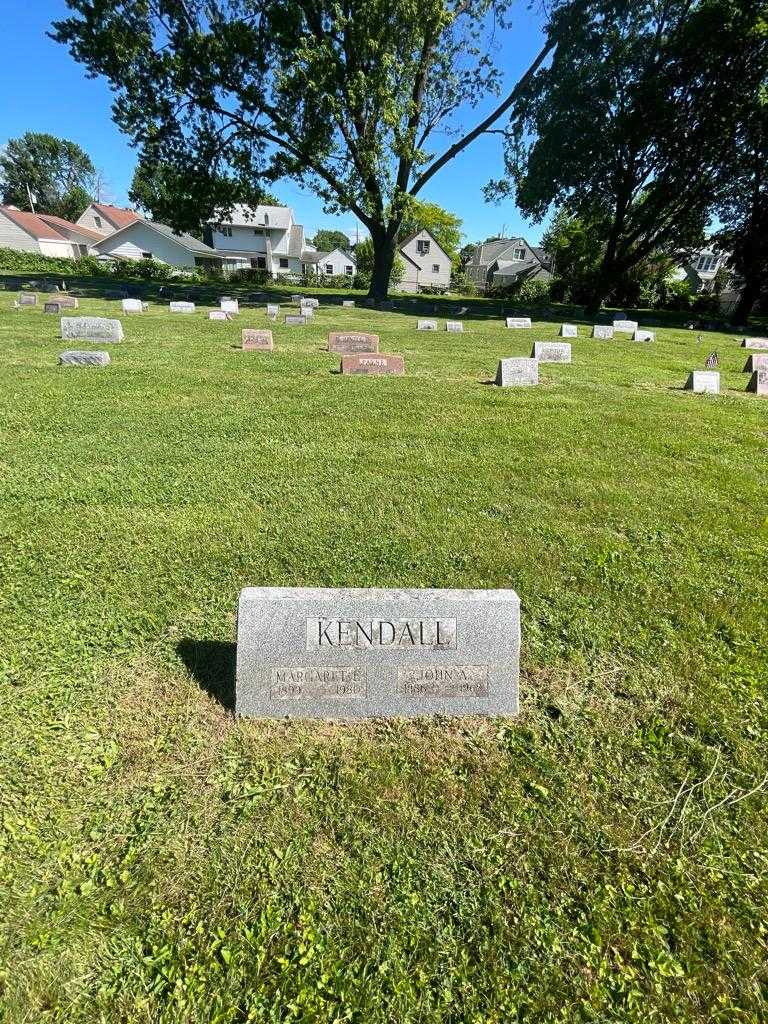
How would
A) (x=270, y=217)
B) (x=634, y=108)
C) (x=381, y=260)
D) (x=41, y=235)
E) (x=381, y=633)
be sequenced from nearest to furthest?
(x=381, y=633), (x=634, y=108), (x=381, y=260), (x=41, y=235), (x=270, y=217)

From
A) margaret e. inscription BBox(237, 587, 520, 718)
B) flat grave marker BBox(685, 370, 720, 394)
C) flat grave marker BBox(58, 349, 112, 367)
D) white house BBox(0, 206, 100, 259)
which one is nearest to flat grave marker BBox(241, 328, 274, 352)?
flat grave marker BBox(58, 349, 112, 367)

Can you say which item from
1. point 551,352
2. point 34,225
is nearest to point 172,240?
point 34,225

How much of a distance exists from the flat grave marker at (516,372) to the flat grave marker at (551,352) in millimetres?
Answer: 3325

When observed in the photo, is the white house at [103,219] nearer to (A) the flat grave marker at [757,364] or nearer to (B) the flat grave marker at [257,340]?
(B) the flat grave marker at [257,340]

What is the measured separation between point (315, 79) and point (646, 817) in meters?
27.3

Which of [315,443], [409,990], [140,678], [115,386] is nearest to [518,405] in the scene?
[315,443]

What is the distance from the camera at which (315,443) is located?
21.0 feet

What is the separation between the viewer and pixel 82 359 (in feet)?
32.3

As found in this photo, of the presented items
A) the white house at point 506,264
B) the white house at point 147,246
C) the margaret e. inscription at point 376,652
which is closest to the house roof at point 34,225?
the white house at point 147,246

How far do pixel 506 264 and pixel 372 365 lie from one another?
65790 mm

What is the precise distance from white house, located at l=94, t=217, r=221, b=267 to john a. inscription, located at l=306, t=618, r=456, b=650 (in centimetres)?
5619

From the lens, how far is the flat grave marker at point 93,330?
12.4 meters

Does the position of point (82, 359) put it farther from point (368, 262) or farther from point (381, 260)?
point (368, 262)

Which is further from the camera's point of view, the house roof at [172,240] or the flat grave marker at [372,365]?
the house roof at [172,240]
